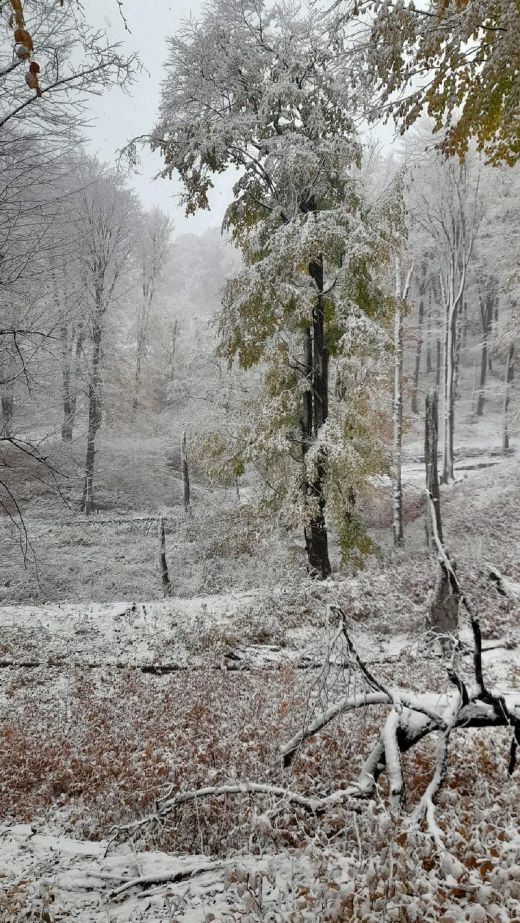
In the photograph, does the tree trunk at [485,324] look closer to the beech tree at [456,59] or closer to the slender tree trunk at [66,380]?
the slender tree trunk at [66,380]

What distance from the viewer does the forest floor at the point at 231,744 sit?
2.89 m

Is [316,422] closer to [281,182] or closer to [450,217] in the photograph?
[281,182]

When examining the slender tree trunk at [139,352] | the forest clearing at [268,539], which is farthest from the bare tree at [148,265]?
the forest clearing at [268,539]

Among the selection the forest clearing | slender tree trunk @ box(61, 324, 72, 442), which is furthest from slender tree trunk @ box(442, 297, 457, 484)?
slender tree trunk @ box(61, 324, 72, 442)

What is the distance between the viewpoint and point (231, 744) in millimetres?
5656

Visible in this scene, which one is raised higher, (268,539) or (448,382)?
(448,382)

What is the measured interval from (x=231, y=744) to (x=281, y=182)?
9.65 meters

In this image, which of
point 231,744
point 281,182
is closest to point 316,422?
point 281,182

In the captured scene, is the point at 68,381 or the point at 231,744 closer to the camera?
the point at 231,744

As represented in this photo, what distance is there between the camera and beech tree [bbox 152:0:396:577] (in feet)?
30.1

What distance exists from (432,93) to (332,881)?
555cm

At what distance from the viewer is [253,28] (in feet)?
30.7

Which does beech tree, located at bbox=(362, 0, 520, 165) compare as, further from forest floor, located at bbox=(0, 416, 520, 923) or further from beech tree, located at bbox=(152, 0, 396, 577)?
beech tree, located at bbox=(152, 0, 396, 577)

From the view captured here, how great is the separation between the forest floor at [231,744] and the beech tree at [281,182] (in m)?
2.51
